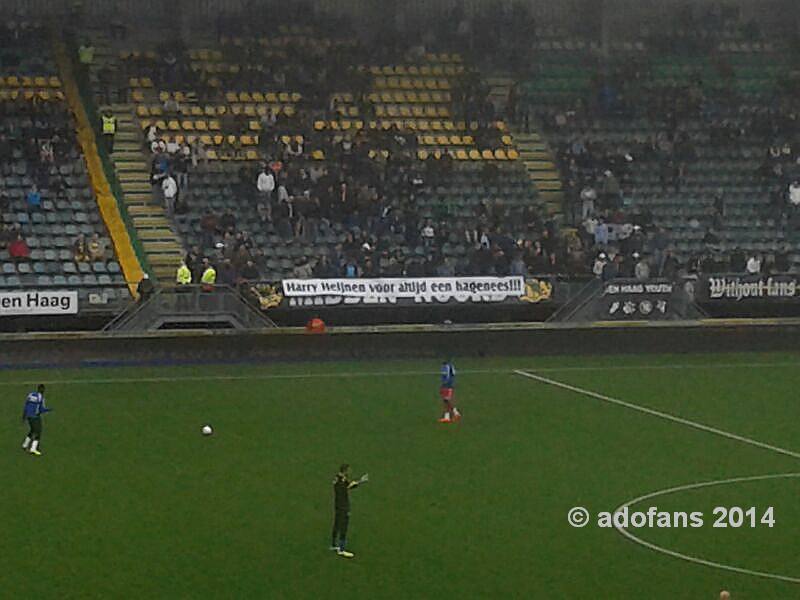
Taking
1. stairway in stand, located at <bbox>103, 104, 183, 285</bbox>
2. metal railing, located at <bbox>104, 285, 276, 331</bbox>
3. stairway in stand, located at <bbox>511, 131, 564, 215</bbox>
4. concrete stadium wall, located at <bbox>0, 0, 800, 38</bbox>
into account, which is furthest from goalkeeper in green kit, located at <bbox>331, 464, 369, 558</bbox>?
concrete stadium wall, located at <bbox>0, 0, 800, 38</bbox>

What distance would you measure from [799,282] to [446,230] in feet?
30.3

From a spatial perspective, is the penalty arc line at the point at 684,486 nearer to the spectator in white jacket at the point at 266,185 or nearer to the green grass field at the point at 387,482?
the green grass field at the point at 387,482

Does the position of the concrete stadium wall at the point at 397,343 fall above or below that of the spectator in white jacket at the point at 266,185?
below

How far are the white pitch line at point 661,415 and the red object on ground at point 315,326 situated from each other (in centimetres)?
488

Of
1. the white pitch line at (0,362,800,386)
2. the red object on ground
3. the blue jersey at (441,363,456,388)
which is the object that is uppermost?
the red object on ground

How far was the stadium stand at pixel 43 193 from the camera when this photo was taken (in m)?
40.6

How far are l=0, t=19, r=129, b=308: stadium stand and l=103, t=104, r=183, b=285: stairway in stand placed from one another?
1.25 metres

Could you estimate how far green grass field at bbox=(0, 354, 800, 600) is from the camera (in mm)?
18969

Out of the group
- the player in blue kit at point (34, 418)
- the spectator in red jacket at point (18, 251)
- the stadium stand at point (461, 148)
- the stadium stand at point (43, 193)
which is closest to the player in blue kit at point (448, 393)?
the player in blue kit at point (34, 418)

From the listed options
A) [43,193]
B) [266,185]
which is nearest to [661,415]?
[266,185]

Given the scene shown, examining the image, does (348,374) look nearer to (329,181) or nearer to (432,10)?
(329,181)

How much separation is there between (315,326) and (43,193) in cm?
857

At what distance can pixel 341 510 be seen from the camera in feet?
64.4

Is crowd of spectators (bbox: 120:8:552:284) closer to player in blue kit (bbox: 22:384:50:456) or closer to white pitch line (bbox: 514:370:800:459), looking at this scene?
white pitch line (bbox: 514:370:800:459)
